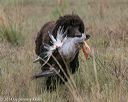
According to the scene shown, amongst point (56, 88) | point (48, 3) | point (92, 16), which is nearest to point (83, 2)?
point (48, 3)

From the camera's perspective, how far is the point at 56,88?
577 cm

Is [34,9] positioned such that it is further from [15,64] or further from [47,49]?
[47,49]

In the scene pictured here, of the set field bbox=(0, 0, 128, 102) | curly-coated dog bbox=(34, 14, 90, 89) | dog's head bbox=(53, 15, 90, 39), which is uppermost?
dog's head bbox=(53, 15, 90, 39)

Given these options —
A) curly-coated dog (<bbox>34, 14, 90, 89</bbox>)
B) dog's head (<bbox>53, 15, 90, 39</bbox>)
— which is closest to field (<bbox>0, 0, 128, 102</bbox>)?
curly-coated dog (<bbox>34, 14, 90, 89</bbox>)

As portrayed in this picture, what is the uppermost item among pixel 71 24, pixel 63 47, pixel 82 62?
pixel 71 24

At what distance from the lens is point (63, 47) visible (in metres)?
5.25

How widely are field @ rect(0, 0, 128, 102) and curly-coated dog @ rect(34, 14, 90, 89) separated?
16 centimetres

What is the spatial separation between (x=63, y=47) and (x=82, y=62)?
4.58 ft

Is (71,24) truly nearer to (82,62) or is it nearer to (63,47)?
(63,47)

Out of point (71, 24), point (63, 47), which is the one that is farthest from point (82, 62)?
point (63, 47)

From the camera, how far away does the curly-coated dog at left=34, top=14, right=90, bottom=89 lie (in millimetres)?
5262

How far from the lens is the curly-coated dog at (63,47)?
5.26m

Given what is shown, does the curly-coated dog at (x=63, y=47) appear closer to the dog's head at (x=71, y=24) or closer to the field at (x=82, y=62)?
the dog's head at (x=71, y=24)

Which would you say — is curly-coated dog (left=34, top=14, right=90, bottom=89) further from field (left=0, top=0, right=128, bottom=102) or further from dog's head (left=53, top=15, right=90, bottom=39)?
field (left=0, top=0, right=128, bottom=102)
